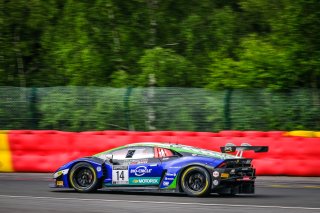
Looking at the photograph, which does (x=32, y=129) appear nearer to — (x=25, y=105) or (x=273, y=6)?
(x=25, y=105)

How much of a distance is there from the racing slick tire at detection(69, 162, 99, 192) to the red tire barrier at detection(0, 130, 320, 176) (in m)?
5.20

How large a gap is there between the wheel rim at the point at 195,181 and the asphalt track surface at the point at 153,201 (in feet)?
0.76

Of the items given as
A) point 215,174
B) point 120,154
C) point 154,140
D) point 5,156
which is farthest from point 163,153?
point 5,156

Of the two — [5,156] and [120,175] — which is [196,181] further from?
[5,156]

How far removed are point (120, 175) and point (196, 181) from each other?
1.61 m

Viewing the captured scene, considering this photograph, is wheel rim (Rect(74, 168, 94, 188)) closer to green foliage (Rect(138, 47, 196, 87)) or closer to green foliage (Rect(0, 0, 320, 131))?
green foliage (Rect(0, 0, 320, 131))

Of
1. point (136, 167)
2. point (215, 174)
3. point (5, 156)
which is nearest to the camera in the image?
point (215, 174)

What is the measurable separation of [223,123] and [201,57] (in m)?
8.04

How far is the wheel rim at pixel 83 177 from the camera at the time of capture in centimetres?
1453

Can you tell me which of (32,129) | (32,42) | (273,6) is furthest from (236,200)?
(32,42)

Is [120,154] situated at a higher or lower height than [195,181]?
higher

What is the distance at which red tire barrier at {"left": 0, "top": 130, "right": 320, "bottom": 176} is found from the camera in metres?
18.3

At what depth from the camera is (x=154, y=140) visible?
19.8m

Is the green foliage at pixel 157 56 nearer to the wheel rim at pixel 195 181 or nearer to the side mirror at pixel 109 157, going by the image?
the side mirror at pixel 109 157
